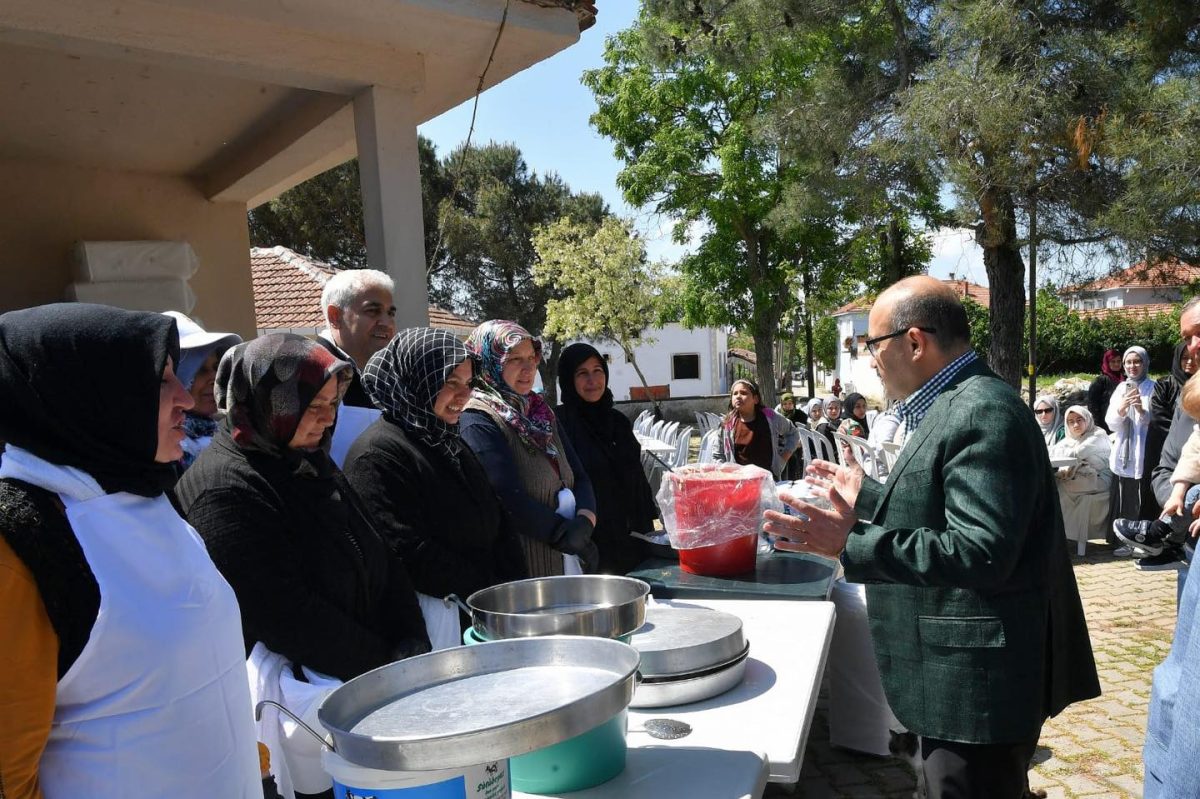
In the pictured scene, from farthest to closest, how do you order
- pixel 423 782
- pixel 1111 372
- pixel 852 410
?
1. pixel 852 410
2. pixel 1111 372
3. pixel 423 782

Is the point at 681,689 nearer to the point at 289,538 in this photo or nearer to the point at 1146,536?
the point at 289,538

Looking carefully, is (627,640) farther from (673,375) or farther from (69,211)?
(673,375)

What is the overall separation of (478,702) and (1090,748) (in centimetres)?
394

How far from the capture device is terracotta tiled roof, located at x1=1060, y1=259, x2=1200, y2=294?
31.8 feet

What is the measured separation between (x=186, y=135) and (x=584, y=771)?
5422 millimetres

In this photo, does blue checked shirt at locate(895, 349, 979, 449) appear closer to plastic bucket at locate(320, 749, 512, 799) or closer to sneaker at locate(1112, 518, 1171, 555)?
plastic bucket at locate(320, 749, 512, 799)

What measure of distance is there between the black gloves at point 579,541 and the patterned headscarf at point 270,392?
130 cm

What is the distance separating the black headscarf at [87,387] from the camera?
4.11 ft

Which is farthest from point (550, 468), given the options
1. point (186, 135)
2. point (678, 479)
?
point (186, 135)

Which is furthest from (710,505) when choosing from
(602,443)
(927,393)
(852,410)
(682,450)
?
(852,410)

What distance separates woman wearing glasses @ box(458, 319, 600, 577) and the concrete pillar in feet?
3.63

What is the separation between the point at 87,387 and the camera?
1.29 m

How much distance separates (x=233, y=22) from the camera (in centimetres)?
376

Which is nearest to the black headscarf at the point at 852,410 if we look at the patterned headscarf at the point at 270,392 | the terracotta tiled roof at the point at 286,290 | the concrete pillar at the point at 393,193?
the terracotta tiled roof at the point at 286,290
